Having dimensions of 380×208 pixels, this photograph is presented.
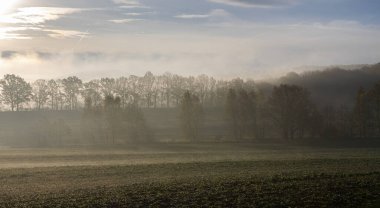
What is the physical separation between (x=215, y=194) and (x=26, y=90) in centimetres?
13617

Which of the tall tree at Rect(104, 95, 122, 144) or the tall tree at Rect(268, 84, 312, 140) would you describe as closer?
the tall tree at Rect(268, 84, 312, 140)

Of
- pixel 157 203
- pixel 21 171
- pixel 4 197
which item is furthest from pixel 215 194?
pixel 21 171

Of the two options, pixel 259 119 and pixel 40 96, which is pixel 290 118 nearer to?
pixel 259 119

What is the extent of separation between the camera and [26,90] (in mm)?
152375

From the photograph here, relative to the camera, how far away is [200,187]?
30766 millimetres

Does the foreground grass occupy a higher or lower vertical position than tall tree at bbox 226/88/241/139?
lower

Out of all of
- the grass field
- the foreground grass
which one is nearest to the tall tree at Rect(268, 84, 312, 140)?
the grass field

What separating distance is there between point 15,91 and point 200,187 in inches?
5263

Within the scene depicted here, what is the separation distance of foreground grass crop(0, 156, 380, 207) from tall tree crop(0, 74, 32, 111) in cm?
11150

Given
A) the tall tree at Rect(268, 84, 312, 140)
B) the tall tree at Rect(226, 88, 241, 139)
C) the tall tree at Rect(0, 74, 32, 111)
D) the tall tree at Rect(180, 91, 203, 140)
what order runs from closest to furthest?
1. the tall tree at Rect(268, 84, 312, 140)
2. the tall tree at Rect(180, 91, 203, 140)
3. the tall tree at Rect(226, 88, 241, 139)
4. the tall tree at Rect(0, 74, 32, 111)

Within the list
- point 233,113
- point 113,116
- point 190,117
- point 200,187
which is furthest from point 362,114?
point 200,187

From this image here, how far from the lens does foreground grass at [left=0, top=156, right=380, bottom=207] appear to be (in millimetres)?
26109

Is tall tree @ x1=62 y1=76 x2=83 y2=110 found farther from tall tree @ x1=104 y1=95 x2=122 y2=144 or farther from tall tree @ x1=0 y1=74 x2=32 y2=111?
tall tree @ x1=104 y1=95 x2=122 y2=144

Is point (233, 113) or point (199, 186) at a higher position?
point (233, 113)
